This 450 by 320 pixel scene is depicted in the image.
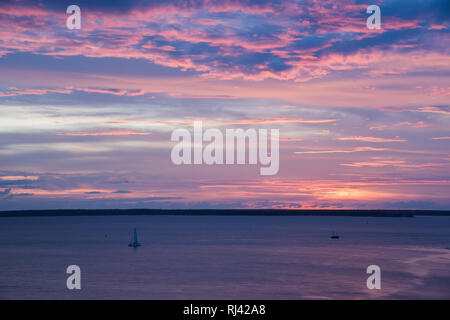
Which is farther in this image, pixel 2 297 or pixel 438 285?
pixel 438 285

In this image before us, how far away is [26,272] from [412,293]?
65300mm

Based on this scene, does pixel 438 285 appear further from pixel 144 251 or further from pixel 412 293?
pixel 144 251

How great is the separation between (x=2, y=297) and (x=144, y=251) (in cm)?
7242

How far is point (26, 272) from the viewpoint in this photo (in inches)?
3760

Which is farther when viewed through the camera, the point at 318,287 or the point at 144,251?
the point at 144,251

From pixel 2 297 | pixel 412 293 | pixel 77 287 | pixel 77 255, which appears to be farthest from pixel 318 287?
pixel 77 255

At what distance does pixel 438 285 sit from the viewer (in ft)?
254

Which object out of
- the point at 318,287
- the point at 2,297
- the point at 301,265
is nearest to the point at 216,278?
the point at 318,287

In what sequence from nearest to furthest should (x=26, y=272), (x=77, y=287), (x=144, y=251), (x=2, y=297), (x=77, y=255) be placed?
(x=2, y=297) → (x=77, y=287) → (x=26, y=272) → (x=77, y=255) → (x=144, y=251)
